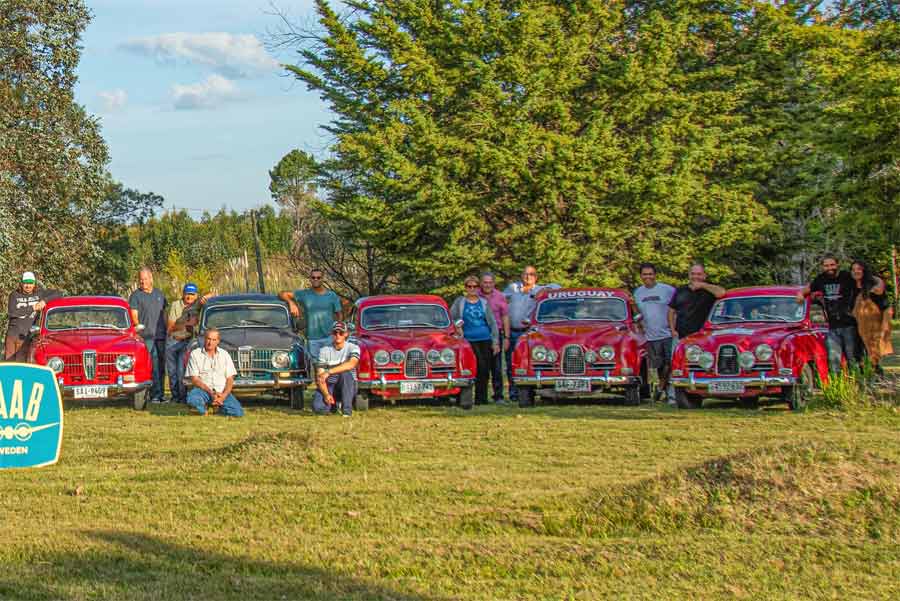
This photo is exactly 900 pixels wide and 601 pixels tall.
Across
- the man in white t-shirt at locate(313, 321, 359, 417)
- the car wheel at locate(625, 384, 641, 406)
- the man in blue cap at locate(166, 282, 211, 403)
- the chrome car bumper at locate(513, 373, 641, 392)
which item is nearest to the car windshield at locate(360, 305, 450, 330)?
the man in white t-shirt at locate(313, 321, 359, 417)

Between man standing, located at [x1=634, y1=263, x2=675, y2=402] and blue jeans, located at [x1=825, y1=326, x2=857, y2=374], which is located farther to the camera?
man standing, located at [x1=634, y1=263, x2=675, y2=402]

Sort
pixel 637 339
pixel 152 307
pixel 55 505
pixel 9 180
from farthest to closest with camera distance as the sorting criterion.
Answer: pixel 9 180 < pixel 152 307 < pixel 637 339 < pixel 55 505

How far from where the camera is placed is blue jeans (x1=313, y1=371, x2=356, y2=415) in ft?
55.7

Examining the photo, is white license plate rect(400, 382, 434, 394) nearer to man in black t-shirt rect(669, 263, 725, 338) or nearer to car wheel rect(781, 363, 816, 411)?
man in black t-shirt rect(669, 263, 725, 338)

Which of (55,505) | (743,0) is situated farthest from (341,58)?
(55,505)

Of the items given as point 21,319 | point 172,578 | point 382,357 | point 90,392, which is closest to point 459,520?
point 172,578

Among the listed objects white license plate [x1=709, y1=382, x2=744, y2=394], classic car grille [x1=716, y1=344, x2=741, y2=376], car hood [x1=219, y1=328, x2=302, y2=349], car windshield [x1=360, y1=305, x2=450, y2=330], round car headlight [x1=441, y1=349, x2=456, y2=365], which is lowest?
white license plate [x1=709, y1=382, x2=744, y2=394]

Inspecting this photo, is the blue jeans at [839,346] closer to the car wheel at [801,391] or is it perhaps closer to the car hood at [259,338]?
the car wheel at [801,391]

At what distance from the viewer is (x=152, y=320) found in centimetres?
1947

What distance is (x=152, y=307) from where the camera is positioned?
19.5 m

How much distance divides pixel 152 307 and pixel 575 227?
676 inches

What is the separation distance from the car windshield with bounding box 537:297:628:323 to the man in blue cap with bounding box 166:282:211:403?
18.1 feet

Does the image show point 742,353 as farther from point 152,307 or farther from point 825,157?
point 825,157

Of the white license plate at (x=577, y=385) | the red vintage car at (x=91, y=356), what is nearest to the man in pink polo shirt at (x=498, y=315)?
the white license plate at (x=577, y=385)
